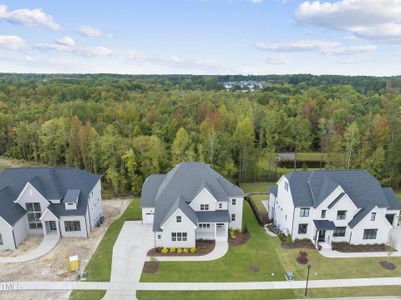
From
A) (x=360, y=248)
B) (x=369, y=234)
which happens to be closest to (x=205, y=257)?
(x=360, y=248)

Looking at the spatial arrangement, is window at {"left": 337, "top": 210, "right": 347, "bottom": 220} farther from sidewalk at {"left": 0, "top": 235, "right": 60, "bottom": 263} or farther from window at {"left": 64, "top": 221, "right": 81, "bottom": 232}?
sidewalk at {"left": 0, "top": 235, "right": 60, "bottom": 263}

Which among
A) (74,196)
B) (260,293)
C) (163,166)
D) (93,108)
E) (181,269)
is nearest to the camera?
(260,293)

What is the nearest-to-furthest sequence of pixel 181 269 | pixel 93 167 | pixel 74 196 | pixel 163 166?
pixel 181 269, pixel 74 196, pixel 163 166, pixel 93 167

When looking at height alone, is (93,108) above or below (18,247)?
above

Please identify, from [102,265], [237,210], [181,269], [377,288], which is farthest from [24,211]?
[377,288]

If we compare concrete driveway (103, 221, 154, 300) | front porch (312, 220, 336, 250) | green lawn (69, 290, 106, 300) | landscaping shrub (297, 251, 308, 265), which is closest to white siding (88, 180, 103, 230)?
concrete driveway (103, 221, 154, 300)

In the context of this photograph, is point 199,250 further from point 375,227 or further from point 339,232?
point 375,227

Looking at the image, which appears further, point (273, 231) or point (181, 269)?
point (273, 231)

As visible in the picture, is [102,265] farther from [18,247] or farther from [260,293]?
[260,293]
